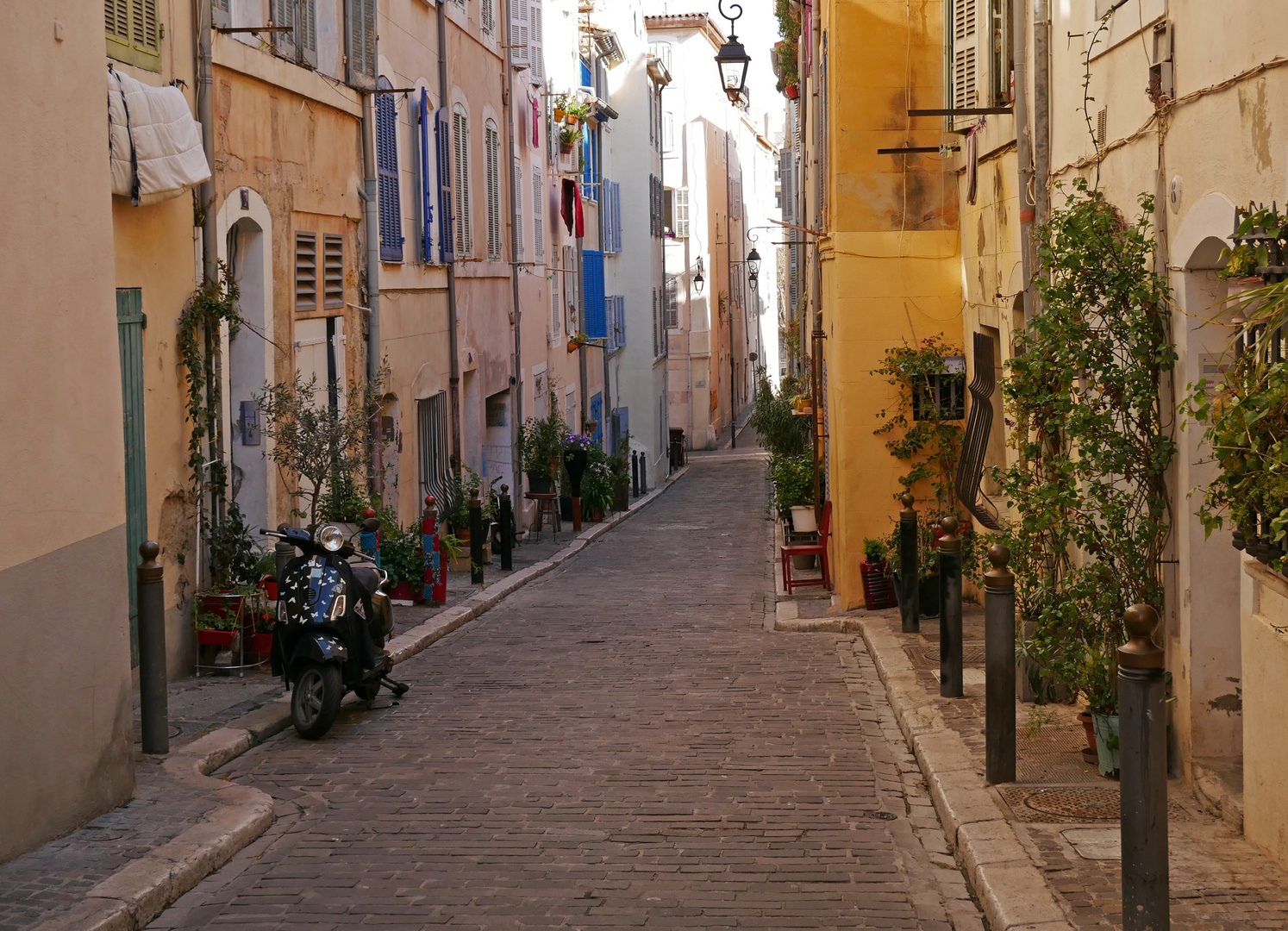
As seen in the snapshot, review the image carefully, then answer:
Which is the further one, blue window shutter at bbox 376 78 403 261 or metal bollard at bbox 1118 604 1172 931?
blue window shutter at bbox 376 78 403 261

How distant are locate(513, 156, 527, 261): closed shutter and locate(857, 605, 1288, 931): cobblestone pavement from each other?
55.1 ft

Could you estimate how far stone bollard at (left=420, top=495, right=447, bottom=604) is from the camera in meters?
13.6

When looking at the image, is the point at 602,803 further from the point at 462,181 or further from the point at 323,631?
the point at 462,181

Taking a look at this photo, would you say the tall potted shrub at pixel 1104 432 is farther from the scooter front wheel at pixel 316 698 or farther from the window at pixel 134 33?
the window at pixel 134 33

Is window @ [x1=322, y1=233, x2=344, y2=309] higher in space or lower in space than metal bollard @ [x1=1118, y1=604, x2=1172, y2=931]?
higher

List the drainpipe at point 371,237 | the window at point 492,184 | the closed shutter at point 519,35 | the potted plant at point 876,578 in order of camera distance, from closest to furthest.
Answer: the potted plant at point 876,578 → the drainpipe at point 371,237 → the window at point 492,184 → the closed shutter at point 519,35

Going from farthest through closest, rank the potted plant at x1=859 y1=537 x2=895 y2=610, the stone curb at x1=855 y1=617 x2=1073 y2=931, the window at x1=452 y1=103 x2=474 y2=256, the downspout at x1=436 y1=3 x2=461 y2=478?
the window at x1=452 y1=103 x2=474 y2=256, the downspout at x1=436 y1=3 x2=461 y2=478, the potted plant at x1=859 y1=537 x2=895 y2=610, the stone curb at x1=855 y1=617 x2=1073 y2=931

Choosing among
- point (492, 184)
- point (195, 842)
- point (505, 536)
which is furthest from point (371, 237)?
point (195, 842)

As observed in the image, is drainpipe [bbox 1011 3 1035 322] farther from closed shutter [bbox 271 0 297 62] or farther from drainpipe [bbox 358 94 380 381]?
drainpipe [bbox 358 94 380 381]

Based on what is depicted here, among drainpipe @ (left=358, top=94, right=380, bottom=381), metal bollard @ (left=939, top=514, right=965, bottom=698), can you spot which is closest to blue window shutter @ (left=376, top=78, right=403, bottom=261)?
drainpipe @ (left=358, top=94, right=380, bottom=381)

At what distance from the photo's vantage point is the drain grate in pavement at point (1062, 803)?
20.0ft

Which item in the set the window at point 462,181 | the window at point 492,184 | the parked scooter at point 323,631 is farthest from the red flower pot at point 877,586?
the window at point 492,184

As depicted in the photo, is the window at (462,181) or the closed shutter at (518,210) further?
the closed shutter at (518,210)

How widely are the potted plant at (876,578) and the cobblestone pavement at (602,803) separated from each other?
5.26ft
